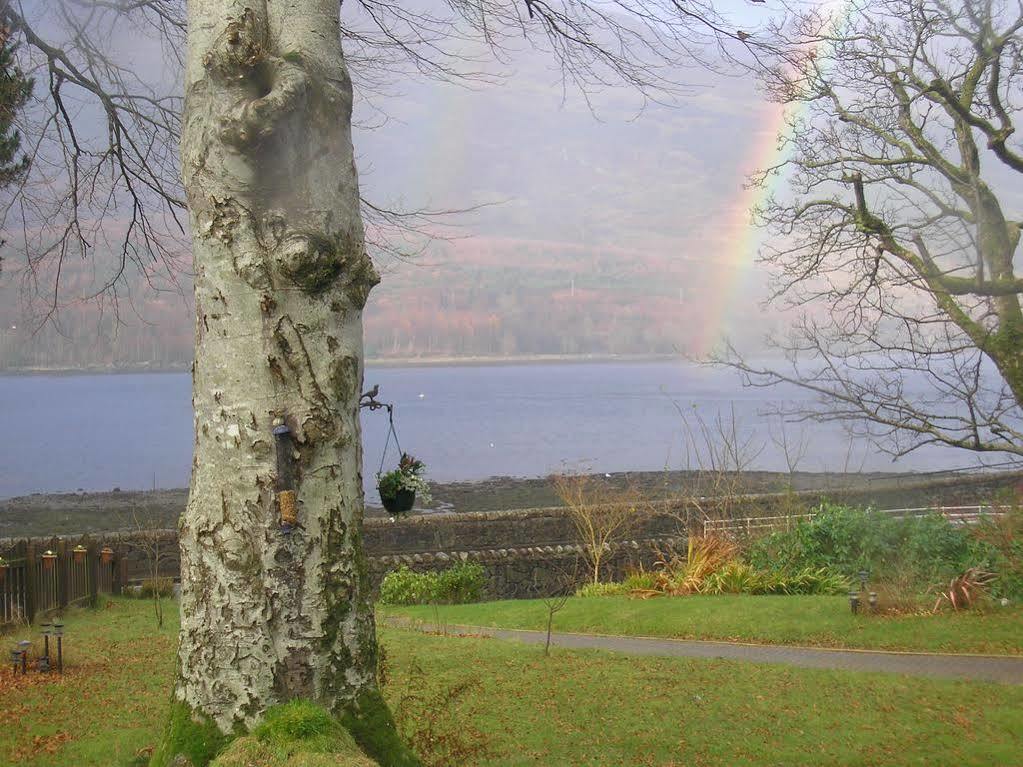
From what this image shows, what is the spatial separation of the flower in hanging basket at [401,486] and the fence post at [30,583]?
8704 millimetres

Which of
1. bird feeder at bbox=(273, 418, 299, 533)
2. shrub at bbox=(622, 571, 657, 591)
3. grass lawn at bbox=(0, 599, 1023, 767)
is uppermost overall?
bird feeder at bbox=(273, 418, 299, 533)

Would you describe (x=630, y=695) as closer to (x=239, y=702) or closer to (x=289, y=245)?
(x=239, y=702)

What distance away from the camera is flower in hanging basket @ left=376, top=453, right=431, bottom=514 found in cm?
651

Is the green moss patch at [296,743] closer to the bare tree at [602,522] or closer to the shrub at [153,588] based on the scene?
the shrub at [153,588]

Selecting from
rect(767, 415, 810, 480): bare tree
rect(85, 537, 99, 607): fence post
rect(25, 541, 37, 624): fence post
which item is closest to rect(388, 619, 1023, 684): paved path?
rect(767, 415, 810, 480): bare tree

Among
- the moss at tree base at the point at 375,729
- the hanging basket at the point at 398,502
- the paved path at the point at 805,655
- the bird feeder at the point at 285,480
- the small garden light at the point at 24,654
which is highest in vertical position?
the bird feeder at the point at 285,480

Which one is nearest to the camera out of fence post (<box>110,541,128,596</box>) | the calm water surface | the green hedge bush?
the green hedge bush

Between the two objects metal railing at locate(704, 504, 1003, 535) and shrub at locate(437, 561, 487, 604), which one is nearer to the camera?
metal railing at locate(704, 504, 1003, 535)

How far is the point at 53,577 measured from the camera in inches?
547

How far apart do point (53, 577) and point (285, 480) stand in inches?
461

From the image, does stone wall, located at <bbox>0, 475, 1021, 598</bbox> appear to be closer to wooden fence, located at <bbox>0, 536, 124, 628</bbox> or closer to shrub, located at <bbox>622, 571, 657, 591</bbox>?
wooden fence, located at <bbox>0, 536, 124, 628</bbox>

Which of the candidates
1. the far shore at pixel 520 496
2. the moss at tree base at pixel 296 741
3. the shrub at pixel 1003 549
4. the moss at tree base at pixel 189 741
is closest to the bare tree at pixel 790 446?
the far shore at pixel 520 496

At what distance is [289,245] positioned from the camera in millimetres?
4098

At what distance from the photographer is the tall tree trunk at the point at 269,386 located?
4078 mm
